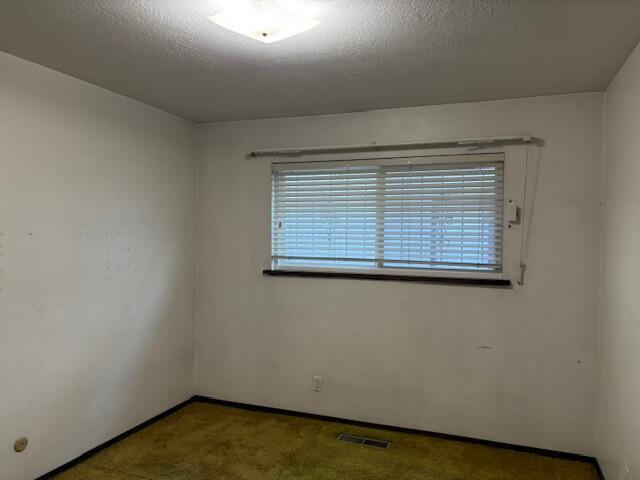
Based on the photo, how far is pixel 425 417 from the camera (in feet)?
10.7

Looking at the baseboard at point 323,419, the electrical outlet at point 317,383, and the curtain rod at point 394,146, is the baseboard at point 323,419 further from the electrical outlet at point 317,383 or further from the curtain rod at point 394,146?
the curtain rod at point 394,146

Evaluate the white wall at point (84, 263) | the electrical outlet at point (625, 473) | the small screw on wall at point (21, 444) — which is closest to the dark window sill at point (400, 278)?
the white wall at point (84, 263)

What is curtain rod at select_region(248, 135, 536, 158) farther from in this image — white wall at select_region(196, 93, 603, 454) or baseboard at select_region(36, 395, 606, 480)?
baseboard at select_region(36, 395, 606, 480)

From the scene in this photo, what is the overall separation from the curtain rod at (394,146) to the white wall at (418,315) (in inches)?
2.6

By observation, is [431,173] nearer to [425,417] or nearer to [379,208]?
[379,208]

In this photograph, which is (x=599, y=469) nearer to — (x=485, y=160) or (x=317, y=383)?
(x=317, y=383)

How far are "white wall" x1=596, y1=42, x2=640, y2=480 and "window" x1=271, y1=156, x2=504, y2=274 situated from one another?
0.65 meters

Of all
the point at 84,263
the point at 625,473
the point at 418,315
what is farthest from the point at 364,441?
the point at 84,263

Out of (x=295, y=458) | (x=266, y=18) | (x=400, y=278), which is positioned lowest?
(x=295, y=458)

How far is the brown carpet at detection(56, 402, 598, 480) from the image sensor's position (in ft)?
8.97

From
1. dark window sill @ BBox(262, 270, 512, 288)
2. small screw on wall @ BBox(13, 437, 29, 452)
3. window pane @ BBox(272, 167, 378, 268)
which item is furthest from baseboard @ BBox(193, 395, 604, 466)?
small screw on wall @ BBox(13, 437, 29, 452)

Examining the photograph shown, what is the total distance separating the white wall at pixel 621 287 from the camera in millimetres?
2146

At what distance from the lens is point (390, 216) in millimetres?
3354

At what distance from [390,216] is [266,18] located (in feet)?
5.91
